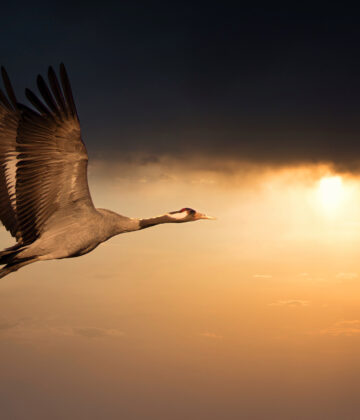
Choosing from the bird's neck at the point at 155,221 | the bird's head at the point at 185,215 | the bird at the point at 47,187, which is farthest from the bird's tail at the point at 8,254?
the bird's head at the point at 185,215

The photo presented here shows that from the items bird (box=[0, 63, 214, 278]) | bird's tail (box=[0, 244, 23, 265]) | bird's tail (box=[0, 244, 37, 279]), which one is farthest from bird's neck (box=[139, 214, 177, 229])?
bird's tail (box=[0, 244, 23, 265])

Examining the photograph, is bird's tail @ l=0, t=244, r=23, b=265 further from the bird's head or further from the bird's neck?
the bird's head

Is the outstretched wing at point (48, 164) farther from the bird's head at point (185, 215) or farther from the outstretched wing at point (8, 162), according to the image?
the bird's head at point (185, 215)

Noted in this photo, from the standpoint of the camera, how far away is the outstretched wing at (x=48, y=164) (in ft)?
30.7

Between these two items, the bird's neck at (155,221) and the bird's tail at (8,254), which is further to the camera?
the bird's neck at (155,221)

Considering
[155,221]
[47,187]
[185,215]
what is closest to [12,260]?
[47,187]

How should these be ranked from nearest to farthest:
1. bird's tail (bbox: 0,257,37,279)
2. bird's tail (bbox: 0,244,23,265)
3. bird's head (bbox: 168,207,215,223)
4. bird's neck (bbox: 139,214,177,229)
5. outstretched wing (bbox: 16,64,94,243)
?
outstretched wing (bbox: 16,64,94,243)
bird's tail (bbox: 0,244,23,265)
bird's tail (bbox: 0,257,37,279)
bird's neck (bbox: 139,214,177,229)
bird's head (bbox: 168,207,215,223)

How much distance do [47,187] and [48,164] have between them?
44 cm

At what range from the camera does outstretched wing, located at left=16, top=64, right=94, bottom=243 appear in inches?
368

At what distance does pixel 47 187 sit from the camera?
386 inches

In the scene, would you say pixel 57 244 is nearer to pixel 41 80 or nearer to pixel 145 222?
pixel 145 222

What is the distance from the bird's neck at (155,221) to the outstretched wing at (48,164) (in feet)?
4.29

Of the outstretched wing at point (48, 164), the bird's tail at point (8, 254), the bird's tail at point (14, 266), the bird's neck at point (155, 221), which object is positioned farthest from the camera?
the bird's neck at point (155, 221)

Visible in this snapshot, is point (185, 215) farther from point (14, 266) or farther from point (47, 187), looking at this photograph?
point (14, 266)
